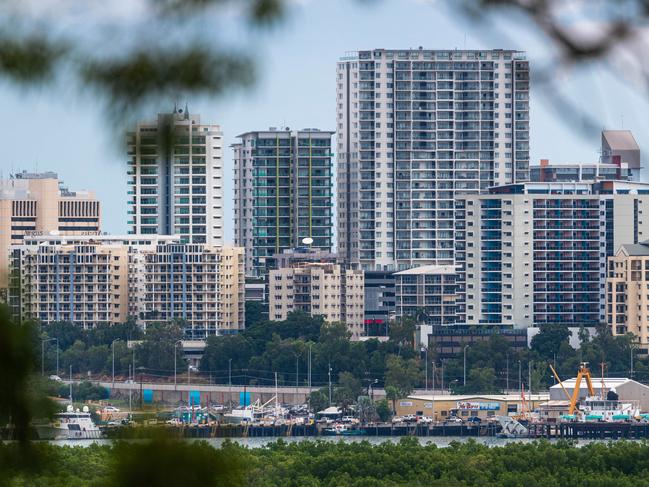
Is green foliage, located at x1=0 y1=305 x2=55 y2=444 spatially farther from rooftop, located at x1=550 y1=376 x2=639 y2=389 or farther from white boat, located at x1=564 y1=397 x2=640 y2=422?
rooftop, located at x1=550 y1=376 x2=639 y2=389

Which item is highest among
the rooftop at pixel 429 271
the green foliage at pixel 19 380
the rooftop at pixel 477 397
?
the rooftop at pixel 429 271

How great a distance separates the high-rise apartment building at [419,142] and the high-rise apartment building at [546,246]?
3353 mm

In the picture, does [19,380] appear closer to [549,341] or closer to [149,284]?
[549,341]

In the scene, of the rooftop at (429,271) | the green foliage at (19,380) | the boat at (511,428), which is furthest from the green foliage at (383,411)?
the green foliage at (19,380)

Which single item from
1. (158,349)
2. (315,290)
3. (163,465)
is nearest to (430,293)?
(315,290)

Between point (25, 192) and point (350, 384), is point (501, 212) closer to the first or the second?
point (350, 384)

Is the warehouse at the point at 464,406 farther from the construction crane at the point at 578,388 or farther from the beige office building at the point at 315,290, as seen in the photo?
the beige office building at the point at 315,290

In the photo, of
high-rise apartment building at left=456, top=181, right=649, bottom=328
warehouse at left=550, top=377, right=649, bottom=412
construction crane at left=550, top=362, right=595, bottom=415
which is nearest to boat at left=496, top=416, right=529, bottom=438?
construction crane at left=550, top=362, right=595, bottom=415

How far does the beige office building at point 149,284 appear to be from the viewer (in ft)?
90.1

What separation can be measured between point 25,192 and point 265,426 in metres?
8.92

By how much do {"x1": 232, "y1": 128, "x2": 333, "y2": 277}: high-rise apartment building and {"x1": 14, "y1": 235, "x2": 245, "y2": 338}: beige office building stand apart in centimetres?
280

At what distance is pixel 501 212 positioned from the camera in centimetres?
2627

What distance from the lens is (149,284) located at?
27.7 m

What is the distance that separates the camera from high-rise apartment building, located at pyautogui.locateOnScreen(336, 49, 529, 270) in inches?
1161
